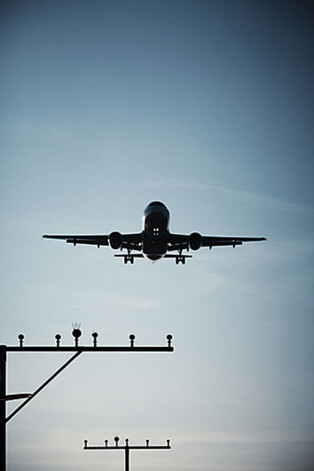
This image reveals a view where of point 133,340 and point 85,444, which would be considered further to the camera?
point 85,444

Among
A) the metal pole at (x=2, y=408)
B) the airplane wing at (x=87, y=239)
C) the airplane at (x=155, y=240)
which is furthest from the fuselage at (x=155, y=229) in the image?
the metal pole at (x=2, y=408)

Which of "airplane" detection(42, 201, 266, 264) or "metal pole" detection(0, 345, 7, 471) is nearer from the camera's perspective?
"metal pole" detection(0, 345, 7, 471)

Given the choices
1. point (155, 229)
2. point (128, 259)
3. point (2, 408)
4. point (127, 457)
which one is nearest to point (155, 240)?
point (155, 229)

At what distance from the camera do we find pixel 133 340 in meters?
23.7

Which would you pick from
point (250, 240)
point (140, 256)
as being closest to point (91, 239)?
point (140, 256)

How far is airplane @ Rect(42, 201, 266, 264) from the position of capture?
68.2m

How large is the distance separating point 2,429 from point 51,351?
3427 millimetres

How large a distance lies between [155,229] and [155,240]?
58.2 inches

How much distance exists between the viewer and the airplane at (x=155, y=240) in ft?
224

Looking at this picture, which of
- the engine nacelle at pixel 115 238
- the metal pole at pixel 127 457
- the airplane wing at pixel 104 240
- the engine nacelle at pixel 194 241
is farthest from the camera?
the airplane wing at pixel 104 240

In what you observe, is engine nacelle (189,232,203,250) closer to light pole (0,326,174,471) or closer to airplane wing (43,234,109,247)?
airplane wing (43,234,109,247)

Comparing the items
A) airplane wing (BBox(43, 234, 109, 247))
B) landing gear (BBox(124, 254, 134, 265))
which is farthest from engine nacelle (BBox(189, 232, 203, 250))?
airplane wing (BBox(43, 234, 109, 247))

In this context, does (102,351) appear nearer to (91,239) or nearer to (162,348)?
(162,348)

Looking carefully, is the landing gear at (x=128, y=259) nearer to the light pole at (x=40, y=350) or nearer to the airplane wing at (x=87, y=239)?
the airplane wing at (x=87, y=239)
